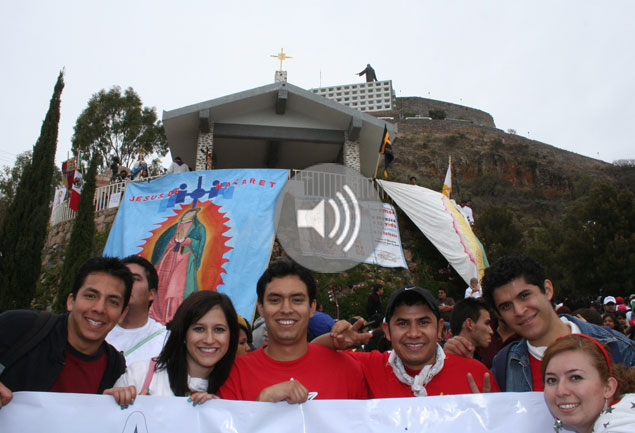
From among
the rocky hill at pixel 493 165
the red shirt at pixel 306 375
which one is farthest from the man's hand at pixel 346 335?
the rocky hill at pixel 493 165

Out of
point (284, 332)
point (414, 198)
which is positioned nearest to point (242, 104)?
point (414, 198)

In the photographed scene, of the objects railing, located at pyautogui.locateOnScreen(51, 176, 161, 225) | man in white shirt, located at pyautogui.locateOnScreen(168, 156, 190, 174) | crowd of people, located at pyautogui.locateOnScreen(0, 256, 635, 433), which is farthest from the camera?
railing, located at pyautogui.locateOnScreen(51, 176, 161, 225)

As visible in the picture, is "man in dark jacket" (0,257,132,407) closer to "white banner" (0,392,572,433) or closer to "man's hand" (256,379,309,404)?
"white banner" (0,392,572,433)

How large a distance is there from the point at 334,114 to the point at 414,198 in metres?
3.37

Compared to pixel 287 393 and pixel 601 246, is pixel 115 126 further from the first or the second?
pixel 287 393

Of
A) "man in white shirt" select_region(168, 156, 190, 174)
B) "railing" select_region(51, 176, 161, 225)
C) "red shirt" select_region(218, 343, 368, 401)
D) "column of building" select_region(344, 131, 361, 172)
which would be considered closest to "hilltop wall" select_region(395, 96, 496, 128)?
"column of building" select_region(344, 131, 361, 172)

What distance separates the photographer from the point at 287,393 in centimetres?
206

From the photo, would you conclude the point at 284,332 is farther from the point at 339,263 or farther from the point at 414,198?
the point at 414,198

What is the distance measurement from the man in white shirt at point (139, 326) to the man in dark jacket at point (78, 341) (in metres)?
0.58

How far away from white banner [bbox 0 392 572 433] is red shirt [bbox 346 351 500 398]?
6.0 inches

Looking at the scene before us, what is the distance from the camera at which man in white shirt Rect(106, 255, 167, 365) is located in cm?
302

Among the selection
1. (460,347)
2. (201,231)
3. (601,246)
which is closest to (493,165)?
(601,246)
